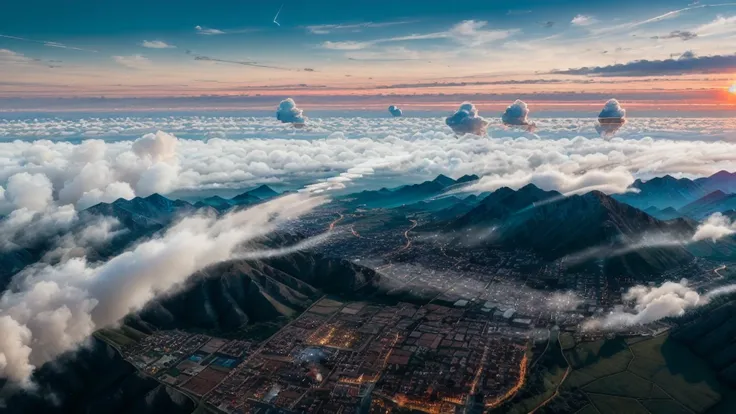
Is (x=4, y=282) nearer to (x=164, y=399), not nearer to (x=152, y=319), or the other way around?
(x=152, y=319)

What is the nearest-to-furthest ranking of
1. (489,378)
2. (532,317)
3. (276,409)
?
(276,409), (489,378), (532,317)

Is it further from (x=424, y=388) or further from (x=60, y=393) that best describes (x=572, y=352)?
(x=60, y=393)

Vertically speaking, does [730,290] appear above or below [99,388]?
below

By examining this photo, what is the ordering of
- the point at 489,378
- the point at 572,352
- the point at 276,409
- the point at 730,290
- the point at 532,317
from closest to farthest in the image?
the point at 276,409, the point at 489,378, the point at 572,352, the point at 532,317, the point at 730,290

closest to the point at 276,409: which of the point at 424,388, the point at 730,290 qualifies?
the point at 424,388

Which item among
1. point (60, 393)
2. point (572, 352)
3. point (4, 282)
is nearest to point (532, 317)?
point (572, 352)

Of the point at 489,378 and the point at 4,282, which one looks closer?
the point at 489,378

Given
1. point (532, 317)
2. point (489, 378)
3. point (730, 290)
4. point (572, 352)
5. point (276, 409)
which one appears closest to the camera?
point (276, 409)

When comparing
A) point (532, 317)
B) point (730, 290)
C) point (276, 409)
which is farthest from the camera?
point (730, 290)

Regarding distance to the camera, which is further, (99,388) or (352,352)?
(352,352)
